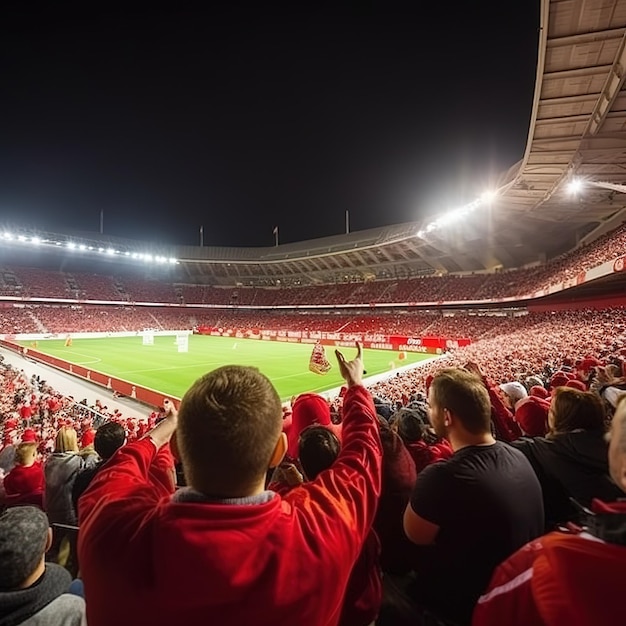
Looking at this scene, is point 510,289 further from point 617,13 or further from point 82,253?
point 82,253

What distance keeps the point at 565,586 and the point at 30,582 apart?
7.63ft

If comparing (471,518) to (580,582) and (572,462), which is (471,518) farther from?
(572,462)

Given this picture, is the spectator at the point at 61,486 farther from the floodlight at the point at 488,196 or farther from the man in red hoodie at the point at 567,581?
the floodlight at the point at 488,196

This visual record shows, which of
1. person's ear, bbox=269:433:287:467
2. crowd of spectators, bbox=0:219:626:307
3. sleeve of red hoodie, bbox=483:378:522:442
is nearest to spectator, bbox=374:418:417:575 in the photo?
person's ear, bbox=269:433:287:467

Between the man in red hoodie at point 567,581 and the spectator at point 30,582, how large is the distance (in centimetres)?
191

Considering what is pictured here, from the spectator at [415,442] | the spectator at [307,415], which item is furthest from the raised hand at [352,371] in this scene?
the spectator at [307,415]

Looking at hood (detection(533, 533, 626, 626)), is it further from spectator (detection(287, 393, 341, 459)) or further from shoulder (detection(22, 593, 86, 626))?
spectator (detection(287, 393, 341, 459))

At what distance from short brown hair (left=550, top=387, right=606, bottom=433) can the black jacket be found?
0.12m

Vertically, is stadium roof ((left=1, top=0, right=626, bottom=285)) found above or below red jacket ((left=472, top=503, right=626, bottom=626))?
above

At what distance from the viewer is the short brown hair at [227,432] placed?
129cm

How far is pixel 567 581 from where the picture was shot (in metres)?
1.04

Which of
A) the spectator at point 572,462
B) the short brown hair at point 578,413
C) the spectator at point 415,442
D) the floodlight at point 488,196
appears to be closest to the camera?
the spectator at point 572,462

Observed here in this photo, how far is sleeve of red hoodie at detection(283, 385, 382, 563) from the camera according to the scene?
4.36ft

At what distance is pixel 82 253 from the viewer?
63.6 meters
